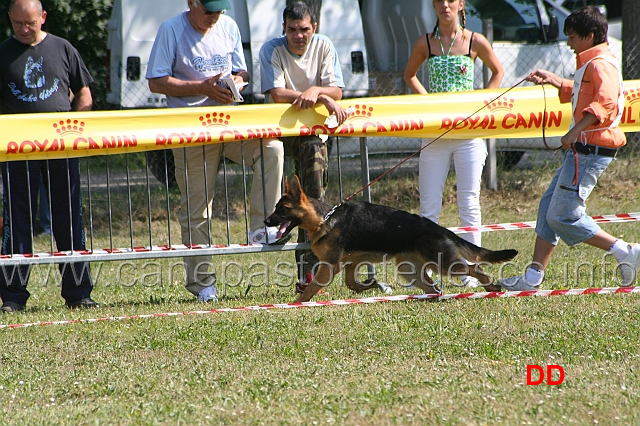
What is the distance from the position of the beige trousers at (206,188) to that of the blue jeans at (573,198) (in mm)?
2168

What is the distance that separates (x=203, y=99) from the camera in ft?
22.7

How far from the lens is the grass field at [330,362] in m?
3.88

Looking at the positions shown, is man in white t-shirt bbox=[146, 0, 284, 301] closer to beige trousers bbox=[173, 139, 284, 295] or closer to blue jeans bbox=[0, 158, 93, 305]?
beige trousers bbox=[173, 139, 284, 295]

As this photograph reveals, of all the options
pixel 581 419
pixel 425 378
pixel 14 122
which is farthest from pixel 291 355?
pixel 14 122

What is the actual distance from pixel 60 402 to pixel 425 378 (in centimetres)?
182

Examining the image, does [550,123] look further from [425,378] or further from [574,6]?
[574,6]

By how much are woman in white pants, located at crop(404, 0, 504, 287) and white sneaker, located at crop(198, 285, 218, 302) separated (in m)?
1.86

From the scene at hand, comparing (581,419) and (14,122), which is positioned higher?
(14,122)

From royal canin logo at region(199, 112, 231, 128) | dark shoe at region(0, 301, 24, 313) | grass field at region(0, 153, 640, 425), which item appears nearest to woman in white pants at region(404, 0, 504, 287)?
grass field at region(0, 153, 640, 425)

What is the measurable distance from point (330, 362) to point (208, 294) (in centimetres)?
245

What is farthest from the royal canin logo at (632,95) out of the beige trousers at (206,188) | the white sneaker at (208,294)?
the white sneaker at (208,294)

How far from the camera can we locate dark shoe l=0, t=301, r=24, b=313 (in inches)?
265

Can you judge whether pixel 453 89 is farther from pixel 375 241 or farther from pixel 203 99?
pixel 203 99

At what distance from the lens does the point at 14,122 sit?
629 cm
